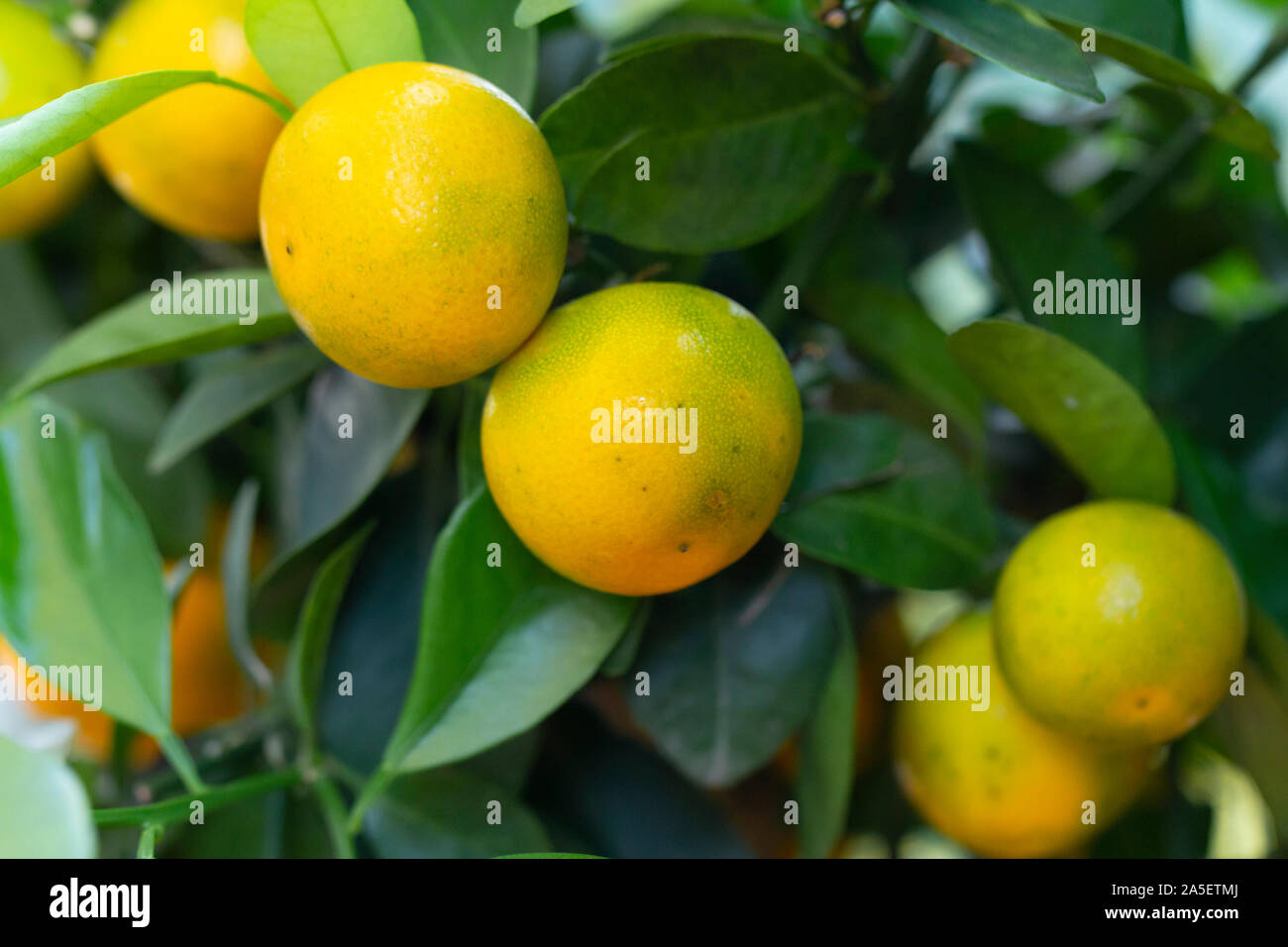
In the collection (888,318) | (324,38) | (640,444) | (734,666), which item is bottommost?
(734,666)

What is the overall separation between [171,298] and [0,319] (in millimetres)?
369

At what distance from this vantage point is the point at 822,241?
0.62m

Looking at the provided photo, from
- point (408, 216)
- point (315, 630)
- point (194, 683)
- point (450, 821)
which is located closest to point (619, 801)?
point (450, 821)

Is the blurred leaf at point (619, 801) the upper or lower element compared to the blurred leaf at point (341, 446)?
lower

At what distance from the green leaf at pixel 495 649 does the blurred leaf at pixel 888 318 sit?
0.24 m

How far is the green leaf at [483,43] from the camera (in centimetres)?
51

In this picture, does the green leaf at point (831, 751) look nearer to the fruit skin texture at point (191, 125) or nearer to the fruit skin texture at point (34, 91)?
the fruit skin texture at point (191, 125)

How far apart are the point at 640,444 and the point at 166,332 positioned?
293 mm

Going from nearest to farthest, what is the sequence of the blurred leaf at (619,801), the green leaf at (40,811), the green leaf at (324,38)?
1. the green leaf at (40,811)
2. the green leaf at (324,38)
3. the blurred leaf at (619,801)

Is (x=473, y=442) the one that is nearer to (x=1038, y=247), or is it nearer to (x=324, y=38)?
(x=324, y=38)

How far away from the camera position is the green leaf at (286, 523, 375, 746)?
556 mm

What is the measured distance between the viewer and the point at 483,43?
0.52m

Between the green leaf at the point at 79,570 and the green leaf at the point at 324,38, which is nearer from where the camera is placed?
the green leaf at the point at 324,38

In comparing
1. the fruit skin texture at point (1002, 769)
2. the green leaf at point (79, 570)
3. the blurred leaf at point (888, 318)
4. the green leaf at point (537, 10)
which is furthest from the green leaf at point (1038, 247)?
the green leaf at point (79, 570)
